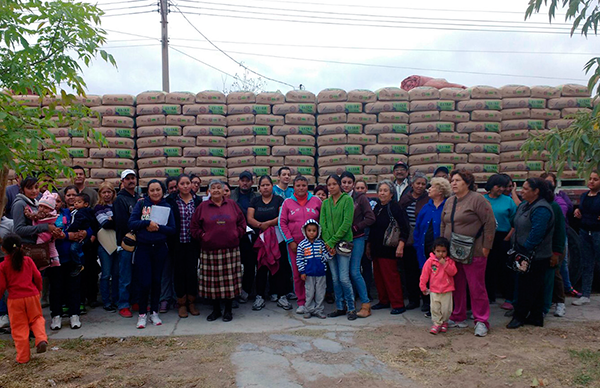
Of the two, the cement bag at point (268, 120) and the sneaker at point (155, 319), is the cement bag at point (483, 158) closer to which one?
the cement bag at point (268, 120)

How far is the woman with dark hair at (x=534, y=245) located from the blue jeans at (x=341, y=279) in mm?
1833

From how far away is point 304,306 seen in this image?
5.76 metres

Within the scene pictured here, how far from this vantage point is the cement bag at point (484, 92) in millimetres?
6980

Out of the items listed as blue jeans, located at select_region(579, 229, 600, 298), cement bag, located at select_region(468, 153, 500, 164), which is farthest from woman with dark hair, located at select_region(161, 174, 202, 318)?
blue jeans, located at select_region(579, 229, 600, 298)

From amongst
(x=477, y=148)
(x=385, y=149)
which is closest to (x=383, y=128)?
(x=385, y=149)

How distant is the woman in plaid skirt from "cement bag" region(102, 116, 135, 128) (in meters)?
2.18

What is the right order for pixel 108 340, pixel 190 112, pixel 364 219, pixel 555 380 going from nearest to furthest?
pixel 555 380 → pixel 108 340 → pixel 364 219 → pixel 190 112

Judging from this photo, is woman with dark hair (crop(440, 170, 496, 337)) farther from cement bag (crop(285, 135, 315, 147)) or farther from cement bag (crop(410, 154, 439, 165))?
cement bag (crop(285, 135, 315, 147))

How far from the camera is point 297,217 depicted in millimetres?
5797

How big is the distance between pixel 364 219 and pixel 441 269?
110 cm

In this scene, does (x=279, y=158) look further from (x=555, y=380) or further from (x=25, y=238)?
(x=555, y=380)

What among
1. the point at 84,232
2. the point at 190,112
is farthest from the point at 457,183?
the point at 84,232

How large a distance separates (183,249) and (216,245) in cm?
58

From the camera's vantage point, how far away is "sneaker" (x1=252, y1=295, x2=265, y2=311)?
19.7 feet
